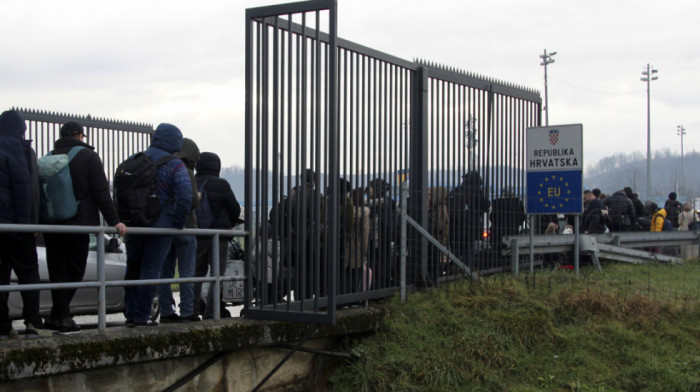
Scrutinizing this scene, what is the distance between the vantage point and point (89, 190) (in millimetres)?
6598

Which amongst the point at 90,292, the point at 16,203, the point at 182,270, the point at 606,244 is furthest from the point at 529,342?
the point at 90,292

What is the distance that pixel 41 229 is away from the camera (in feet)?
18.3

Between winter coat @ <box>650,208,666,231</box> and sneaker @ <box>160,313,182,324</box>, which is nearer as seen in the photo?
sneaker @ <box>160,313,182,324</box>

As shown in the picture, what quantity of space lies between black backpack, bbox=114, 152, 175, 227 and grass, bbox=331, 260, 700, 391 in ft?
7.60

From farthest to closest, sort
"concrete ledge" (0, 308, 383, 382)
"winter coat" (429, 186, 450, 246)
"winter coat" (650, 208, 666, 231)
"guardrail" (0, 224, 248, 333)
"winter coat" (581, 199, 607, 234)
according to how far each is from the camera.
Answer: "winter coat" (650, 208, 666, 231)
"winter coat" (581, 199, 607, 234)
"winter coat" (429, 186, 450, 246)
"guardrail" (0, 224, 248, 333)
"concrete ledge" (0, 308, 383, 382)

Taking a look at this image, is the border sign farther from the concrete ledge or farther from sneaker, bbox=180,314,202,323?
sneaker, bbox=180,314,202,323

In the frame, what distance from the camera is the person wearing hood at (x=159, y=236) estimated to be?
6918mm

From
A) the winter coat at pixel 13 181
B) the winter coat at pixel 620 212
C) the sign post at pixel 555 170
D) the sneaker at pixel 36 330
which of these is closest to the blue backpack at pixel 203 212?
the sneaker at pixel 36 330

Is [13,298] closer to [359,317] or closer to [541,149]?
[359,317]

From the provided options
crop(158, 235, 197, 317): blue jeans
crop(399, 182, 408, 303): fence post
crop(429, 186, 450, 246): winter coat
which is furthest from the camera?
crop(429, 186, 450, 246): winter coat

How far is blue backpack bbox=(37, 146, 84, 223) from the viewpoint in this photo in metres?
6.46

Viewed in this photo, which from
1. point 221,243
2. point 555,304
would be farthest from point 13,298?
point 555,304

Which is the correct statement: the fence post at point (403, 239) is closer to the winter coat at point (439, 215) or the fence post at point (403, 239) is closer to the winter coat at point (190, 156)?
the winter coat at point (439, 215)

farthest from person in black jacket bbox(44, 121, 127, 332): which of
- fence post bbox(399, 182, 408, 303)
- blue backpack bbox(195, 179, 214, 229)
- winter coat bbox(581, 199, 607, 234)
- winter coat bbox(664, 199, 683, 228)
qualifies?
winter coat bbox(664, 199, 683, 228)
